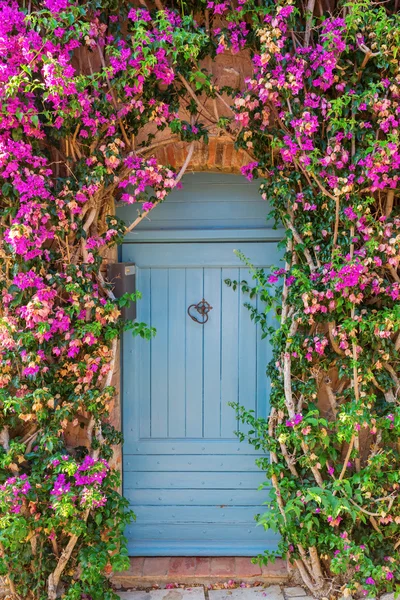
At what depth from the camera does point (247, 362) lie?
→ 383 centimetres

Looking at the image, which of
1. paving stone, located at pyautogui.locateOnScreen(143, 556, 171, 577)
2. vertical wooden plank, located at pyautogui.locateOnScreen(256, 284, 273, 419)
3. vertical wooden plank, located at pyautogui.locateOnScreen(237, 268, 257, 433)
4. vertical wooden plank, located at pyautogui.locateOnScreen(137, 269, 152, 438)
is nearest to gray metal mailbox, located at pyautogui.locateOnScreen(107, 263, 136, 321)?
vertical wooden plank, located at pyautogui.locateOnScreen(137, 269, 152, 438)

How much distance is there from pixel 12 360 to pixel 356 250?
2073mm

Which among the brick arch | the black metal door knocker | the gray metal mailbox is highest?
the brick arch

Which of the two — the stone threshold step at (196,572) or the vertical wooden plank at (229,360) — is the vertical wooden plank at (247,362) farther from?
the stone threshold step at (196,572)

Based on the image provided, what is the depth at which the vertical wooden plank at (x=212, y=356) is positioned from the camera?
3.82 meters

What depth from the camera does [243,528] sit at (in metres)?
3.85

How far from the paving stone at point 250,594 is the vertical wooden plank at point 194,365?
97 cm

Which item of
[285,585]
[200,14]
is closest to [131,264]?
[200,14]

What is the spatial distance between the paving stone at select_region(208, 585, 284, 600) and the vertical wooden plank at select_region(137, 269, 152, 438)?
3.50ft

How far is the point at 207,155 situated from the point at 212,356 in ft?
4.34

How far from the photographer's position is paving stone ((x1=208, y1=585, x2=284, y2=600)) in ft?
11.3

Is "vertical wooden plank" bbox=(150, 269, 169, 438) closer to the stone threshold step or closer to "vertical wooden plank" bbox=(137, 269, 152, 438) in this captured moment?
"vertical wooden plank" bbox=(137, 269, 152, 438)

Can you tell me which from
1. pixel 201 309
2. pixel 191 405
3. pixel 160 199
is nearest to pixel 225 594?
pixel 191 405

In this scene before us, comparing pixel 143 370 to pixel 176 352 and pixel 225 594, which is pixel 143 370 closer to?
pixel 176 352
